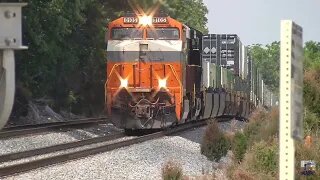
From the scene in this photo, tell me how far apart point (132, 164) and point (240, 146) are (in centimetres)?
216

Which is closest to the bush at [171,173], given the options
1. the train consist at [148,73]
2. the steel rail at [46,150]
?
the steel rail at [46,150]

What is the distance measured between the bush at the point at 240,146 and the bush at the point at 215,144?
0.57 metres

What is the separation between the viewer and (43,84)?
30.2m

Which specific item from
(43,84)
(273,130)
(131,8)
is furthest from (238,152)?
(131,8)

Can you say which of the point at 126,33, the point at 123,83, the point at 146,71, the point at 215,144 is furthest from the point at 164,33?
the point at 215,144

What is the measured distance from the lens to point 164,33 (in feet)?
67.3

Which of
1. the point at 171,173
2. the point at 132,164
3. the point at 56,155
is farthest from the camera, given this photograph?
the point at 56,155

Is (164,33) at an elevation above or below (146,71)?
above

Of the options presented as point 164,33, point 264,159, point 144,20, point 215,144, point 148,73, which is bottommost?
point 215,144

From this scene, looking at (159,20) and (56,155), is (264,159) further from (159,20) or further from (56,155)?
(159,20)

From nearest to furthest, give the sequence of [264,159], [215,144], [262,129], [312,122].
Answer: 1. [264,159]
2. [312,122]
3. [262,129]
4. [215,144]

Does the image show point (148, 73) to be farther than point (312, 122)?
Yes

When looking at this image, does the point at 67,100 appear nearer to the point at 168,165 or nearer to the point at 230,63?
the point at 230,63

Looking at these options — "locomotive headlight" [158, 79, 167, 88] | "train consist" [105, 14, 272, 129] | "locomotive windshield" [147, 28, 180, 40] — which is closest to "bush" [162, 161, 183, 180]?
"train consist" [105, 14, 272, 129]
